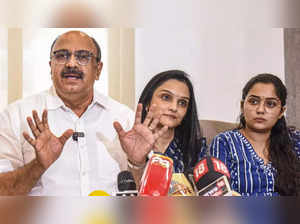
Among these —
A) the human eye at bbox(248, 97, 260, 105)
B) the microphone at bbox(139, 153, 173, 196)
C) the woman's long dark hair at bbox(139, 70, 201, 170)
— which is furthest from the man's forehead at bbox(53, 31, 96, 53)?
the human eye at bbox(248, 97, 260, 105)

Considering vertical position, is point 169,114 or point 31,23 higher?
point 31,23

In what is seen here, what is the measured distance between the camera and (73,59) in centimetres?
140

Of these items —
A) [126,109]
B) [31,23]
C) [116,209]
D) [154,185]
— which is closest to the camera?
[116,209]

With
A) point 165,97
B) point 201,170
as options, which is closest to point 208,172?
point 201,170

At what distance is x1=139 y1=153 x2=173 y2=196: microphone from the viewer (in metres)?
1.06

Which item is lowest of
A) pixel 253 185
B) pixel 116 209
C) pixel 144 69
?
pixel 253 185

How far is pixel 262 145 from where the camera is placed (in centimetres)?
148

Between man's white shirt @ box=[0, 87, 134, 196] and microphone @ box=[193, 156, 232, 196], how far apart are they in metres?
0.32

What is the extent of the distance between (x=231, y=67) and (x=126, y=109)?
1.41 ft

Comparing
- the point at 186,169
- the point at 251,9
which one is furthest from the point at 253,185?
the point at 251,9

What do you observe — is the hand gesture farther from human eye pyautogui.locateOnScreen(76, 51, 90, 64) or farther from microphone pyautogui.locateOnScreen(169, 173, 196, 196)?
human eye pyautogui.locateOnScreen(76, 51, 90, 64)

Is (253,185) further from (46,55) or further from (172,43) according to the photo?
(46,55)

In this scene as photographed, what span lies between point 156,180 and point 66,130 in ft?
1.44

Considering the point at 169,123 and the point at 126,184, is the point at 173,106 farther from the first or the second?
Result: the point at 126,184
